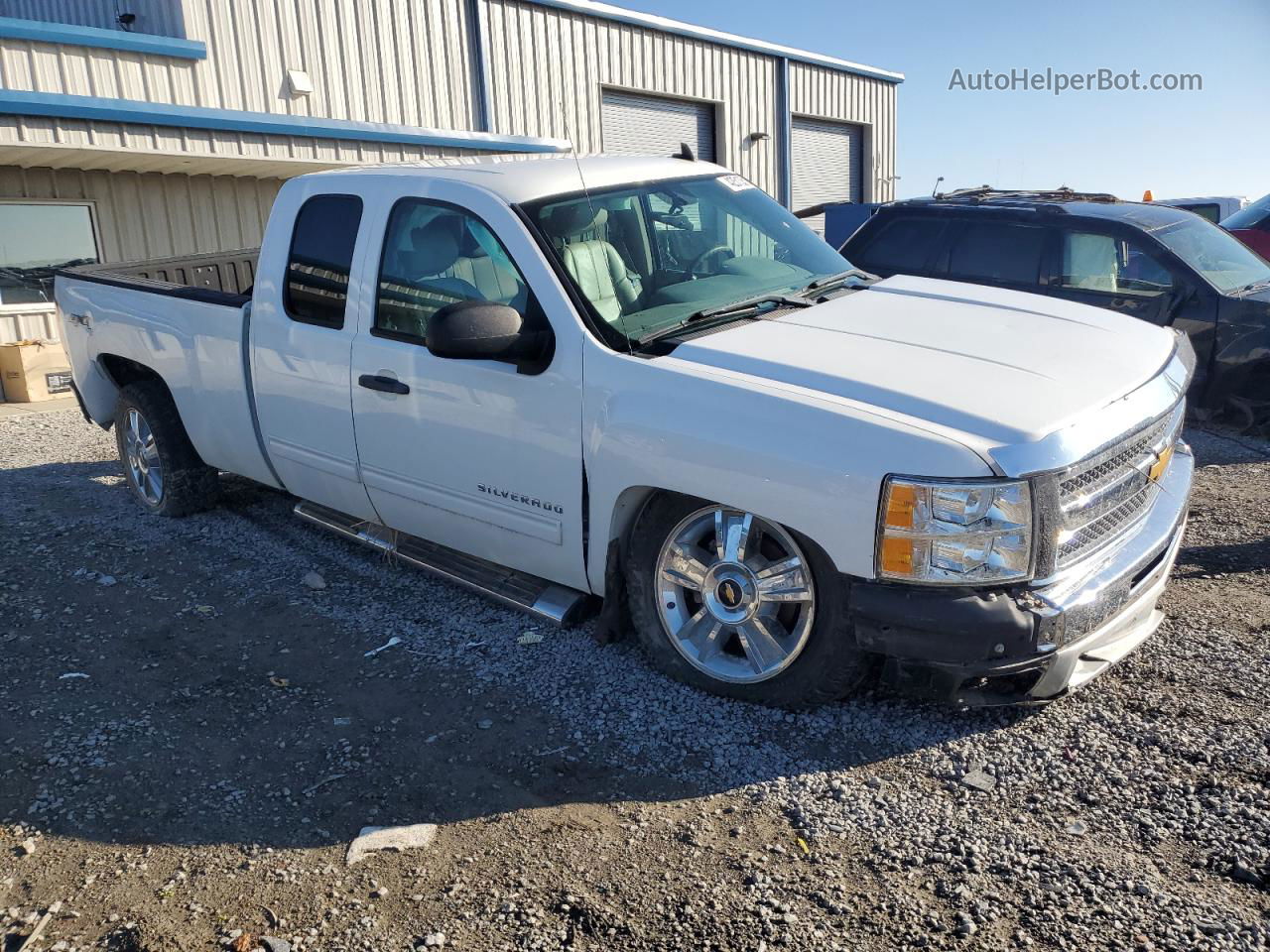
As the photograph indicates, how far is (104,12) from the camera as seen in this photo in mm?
13930

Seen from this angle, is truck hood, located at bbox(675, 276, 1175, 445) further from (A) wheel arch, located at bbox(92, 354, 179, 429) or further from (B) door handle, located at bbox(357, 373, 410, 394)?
(A) wheel arch, located at bbox(92, 354, 179, 429)

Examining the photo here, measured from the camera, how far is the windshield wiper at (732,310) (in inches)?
152

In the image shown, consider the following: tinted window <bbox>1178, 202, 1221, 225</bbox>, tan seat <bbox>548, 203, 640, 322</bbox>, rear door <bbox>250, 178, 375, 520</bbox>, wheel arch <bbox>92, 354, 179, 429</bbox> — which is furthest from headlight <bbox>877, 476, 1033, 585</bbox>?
tinted window <bbox>1178, 202, 1221, 225</bbox>

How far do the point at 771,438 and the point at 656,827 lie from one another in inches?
49.2

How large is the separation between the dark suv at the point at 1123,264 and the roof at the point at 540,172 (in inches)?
153

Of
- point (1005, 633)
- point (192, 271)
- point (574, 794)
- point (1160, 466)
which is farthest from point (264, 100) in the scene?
point (1005, 633)

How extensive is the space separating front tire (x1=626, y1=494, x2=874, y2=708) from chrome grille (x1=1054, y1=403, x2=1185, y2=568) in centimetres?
73

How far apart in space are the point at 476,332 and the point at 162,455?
135 inches

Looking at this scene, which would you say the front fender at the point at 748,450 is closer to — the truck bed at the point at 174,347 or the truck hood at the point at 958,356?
the truck hood at the point at 958,356

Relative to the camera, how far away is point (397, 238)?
4516 mm

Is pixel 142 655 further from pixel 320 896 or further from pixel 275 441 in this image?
pixel 320 896

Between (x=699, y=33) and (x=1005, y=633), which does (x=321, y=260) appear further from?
(x=699, y=33)

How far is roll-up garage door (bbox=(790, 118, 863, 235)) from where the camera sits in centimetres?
2105

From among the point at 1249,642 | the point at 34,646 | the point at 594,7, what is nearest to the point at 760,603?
the point at 1249,642
